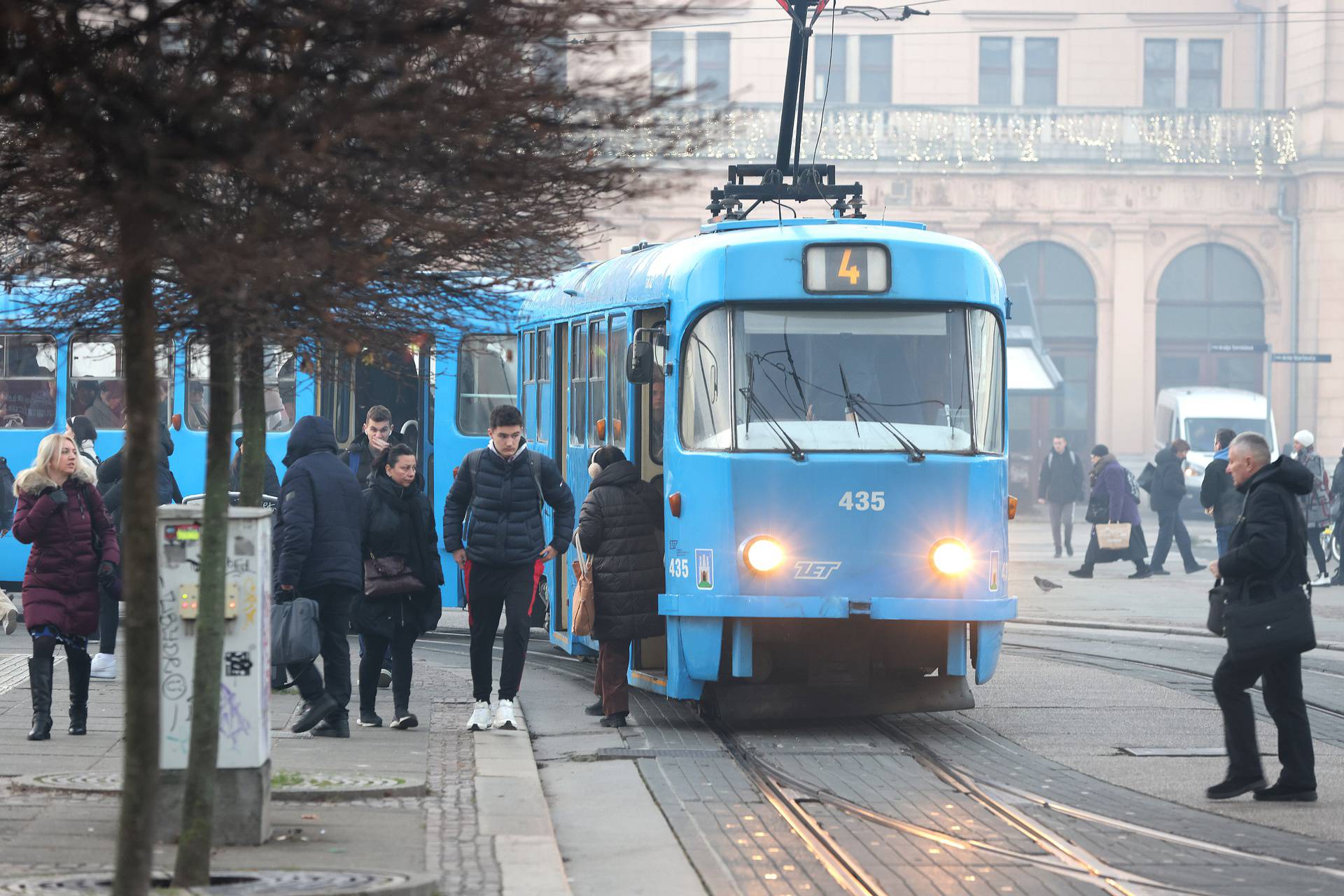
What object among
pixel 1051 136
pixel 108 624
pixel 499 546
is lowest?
pixel 108 624

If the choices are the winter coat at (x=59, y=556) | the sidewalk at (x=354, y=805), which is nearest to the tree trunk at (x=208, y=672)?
the sidewalk at (x=354, y=805)

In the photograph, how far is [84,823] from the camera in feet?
24.9

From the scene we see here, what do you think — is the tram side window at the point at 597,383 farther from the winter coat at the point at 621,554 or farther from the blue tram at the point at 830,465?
the winter coat at the point at 621,554

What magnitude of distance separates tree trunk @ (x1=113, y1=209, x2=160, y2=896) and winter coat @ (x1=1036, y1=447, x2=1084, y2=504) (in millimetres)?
22150

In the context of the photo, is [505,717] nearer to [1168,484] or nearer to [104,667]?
[104,667]

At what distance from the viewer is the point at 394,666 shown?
35.3 feet

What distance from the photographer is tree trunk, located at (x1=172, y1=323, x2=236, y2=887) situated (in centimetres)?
627

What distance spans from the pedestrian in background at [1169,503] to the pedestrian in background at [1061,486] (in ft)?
7.80

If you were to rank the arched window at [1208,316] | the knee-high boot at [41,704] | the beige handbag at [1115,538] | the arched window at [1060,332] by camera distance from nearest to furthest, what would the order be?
the knee-high boot at [41,704], the beige handbag at [1115,538], the arched window at [1060,332], the arched window at [1208,316]

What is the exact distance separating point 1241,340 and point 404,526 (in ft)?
113

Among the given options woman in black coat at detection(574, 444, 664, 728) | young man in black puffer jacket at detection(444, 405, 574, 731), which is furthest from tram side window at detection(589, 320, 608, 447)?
young man in black puffer jacket at detection(444, 405, 574, 731)

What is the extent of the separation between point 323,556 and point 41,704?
1.48 metres

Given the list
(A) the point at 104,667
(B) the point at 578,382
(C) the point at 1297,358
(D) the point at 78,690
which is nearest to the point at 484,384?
(B) the point at 578,382

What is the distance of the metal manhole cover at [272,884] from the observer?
20.2 ft
